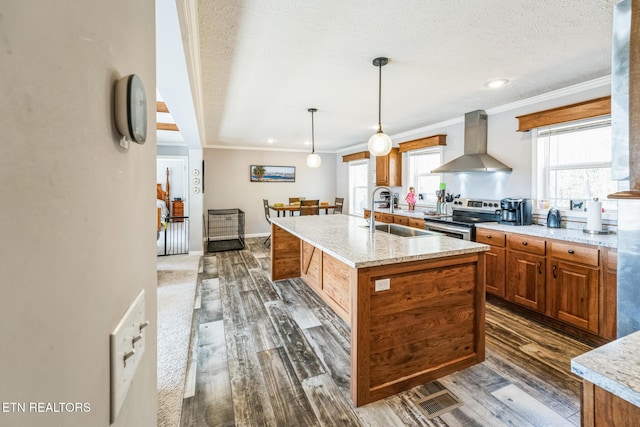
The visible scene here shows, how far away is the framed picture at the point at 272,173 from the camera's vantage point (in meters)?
7.38

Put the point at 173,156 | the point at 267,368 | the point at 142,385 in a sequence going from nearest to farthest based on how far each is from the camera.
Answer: the point at 142,385, the point at 267,368, the point at 173,156

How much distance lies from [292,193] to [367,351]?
20.7ft

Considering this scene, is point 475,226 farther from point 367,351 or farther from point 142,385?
point 142,385

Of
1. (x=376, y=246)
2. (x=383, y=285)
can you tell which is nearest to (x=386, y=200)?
(x=376, y=246)

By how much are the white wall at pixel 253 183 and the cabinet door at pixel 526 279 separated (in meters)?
5.55

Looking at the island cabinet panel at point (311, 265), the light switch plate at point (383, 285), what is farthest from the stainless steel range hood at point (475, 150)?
the light switch plate at point (383, 285)

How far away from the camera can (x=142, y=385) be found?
0.62 meters

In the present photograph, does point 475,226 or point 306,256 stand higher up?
point 475,226

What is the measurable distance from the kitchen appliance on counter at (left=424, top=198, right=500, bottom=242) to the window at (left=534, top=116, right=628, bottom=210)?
59cm

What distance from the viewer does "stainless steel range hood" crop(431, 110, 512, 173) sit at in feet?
12.4

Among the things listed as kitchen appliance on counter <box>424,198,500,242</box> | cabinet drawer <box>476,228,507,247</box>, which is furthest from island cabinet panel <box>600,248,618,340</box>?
kitchen appliance on counter <box>424,198,500,242</box>

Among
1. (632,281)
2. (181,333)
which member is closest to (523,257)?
(632,281)

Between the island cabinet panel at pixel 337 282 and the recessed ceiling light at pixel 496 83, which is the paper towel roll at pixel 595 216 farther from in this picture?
the island cabinet panel at pixel 337 282

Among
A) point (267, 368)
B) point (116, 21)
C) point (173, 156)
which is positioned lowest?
point (267, 368)
